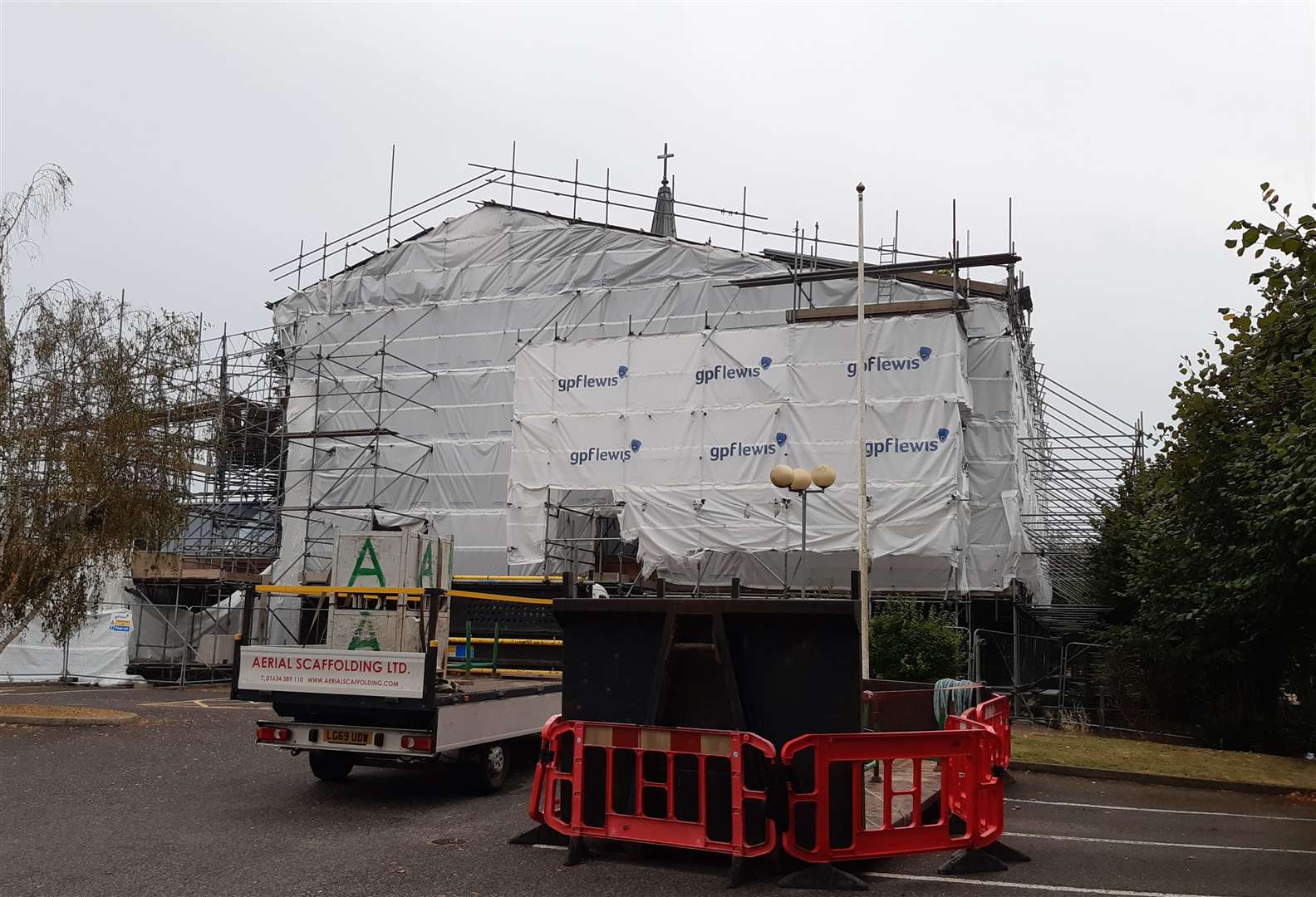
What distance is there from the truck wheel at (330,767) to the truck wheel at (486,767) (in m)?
1.37

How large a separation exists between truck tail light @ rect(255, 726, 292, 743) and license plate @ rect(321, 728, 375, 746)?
0.35 metres

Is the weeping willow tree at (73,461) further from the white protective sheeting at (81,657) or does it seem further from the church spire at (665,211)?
the church spire at (665,211)

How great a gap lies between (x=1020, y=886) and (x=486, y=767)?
5.17 m

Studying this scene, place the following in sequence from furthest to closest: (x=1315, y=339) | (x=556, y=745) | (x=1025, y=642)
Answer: (x=1025, y=642) → (x=1315, y=339) → (x=556, y=745)

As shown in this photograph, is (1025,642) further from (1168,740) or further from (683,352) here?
(683,352)

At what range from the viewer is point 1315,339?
856cm

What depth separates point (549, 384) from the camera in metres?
27.5

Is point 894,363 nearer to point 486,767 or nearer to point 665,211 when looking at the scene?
point 665,211

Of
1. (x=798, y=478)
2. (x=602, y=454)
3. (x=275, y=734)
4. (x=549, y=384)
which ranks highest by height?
(x=549, y=384)

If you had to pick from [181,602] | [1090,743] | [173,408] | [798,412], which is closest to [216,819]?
[173,408]

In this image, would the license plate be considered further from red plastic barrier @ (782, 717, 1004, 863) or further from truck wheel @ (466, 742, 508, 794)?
red plastic barrier @ (782, 717, 1004, 863)

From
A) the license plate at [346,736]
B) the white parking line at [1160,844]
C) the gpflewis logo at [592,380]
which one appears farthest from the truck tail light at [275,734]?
the gpflewis logo at [592,380]

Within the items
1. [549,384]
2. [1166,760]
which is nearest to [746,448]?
[549,384]

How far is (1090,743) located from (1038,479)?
14953 millimetres
